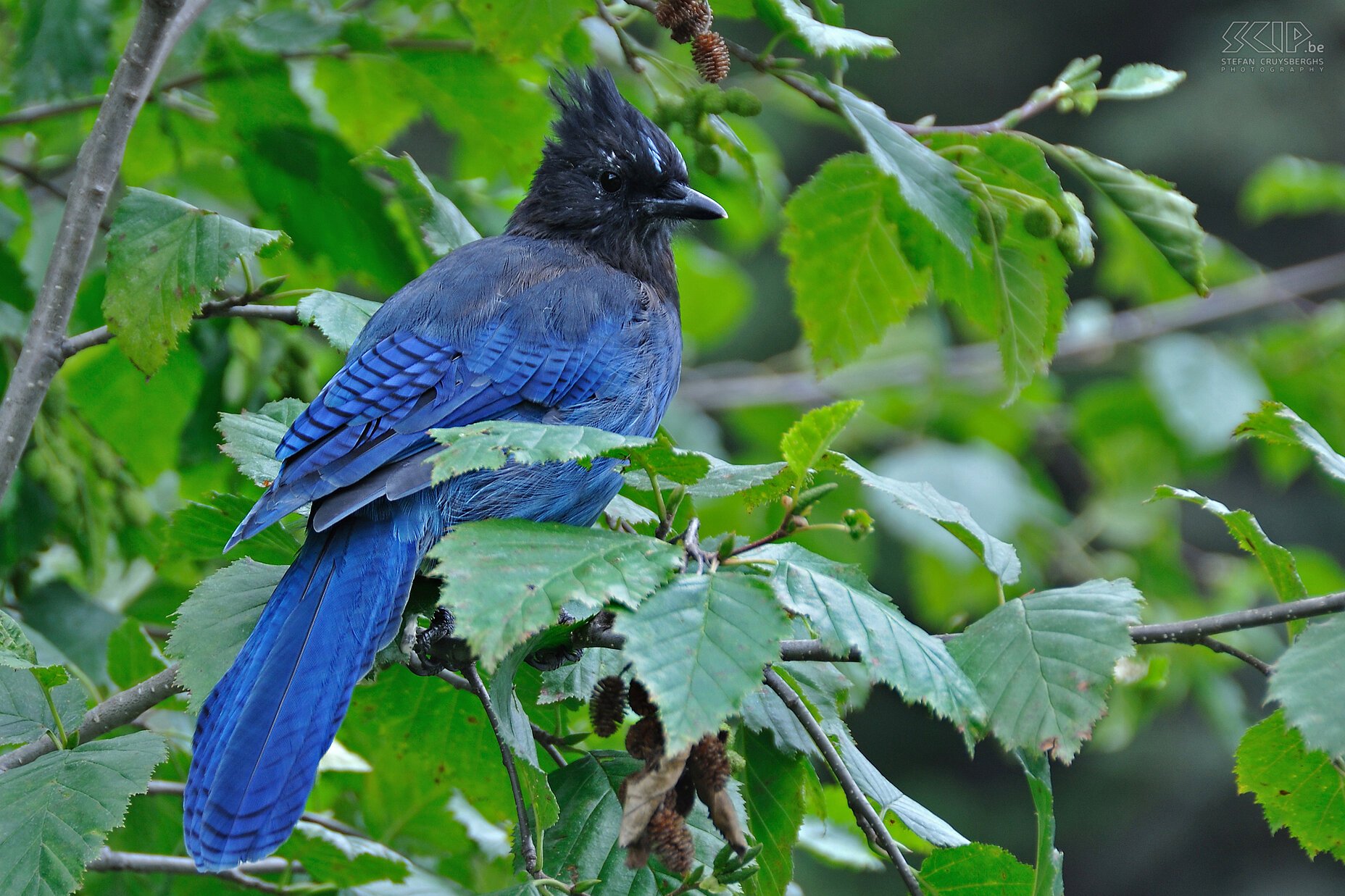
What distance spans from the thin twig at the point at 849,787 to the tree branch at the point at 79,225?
1.20 m

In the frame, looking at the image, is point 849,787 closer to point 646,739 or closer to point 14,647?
point 646,739

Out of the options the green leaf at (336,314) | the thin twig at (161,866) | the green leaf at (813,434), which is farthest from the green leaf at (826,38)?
the thin twig at (161,866)

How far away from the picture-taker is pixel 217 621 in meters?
1.88

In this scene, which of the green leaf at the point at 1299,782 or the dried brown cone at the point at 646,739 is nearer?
the dried brown cone at the point at 646,739

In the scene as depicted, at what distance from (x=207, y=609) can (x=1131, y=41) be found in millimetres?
13640

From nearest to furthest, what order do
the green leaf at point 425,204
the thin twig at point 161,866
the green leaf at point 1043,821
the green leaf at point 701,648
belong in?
the green leaf at point 701,648 < the green leaf at point 1043,821 < the thin twig at point 161,866 < the green leaf at point 425,204

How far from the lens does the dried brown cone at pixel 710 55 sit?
6.94ft

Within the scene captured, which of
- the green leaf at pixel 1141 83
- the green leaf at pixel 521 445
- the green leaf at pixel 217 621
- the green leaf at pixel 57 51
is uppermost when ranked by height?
the green leaf at pixel 57 51

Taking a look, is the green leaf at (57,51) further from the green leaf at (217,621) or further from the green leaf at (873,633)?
the green leaf at (873,633)

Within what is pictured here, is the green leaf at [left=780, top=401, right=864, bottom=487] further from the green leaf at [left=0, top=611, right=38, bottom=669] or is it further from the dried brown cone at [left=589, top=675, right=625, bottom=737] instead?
the green leaf at [left=0, top=611, right=38, bottom=669]

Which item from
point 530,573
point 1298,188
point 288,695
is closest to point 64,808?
point 288,695

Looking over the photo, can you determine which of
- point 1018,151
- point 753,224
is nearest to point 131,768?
point 1018,151

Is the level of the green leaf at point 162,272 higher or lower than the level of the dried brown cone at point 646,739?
higher

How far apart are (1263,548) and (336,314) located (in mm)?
1403
